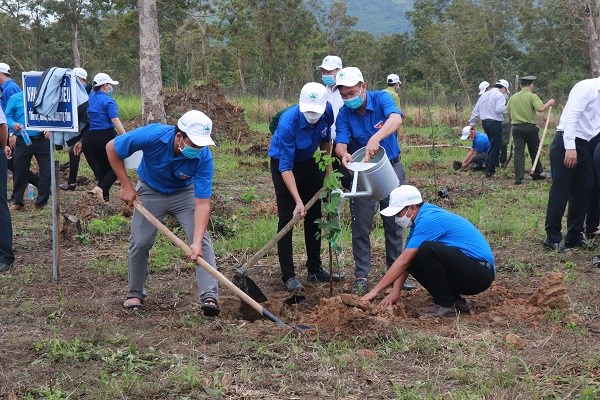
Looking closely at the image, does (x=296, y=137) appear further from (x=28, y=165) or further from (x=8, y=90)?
(x=8, y=90)

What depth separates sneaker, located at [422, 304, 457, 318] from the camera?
5.54 m

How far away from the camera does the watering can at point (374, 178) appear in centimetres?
590

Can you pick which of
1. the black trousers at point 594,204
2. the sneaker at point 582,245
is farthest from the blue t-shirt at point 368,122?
the sneaker at point 582,245

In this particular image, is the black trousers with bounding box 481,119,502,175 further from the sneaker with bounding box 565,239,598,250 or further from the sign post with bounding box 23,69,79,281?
the sign post with bounding box 23,69,79,281

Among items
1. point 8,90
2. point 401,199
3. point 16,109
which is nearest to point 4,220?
point 16,109

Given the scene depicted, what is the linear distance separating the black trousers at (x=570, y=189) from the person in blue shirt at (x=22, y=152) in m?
6.07

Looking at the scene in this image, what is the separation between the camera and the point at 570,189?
7.84 meters

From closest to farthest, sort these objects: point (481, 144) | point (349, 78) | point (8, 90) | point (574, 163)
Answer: point (349, 78) < point (574, 163) < point (8, 90) < point (481, 144)

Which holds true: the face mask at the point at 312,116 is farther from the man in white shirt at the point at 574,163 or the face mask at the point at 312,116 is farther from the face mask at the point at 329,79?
the man in white shirt at the point at 574,163

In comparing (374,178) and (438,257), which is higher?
(374,178)

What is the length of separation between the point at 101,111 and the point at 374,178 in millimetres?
5563

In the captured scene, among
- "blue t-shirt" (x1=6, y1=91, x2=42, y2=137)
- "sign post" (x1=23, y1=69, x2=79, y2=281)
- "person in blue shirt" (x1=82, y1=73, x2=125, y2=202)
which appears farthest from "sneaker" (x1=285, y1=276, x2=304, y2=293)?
"blue t-shirt" (x1=6, y1=91, x2=42, y2=137)

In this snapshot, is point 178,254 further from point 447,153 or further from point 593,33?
point 593,33

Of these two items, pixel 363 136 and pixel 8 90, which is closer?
pixel 363 136
